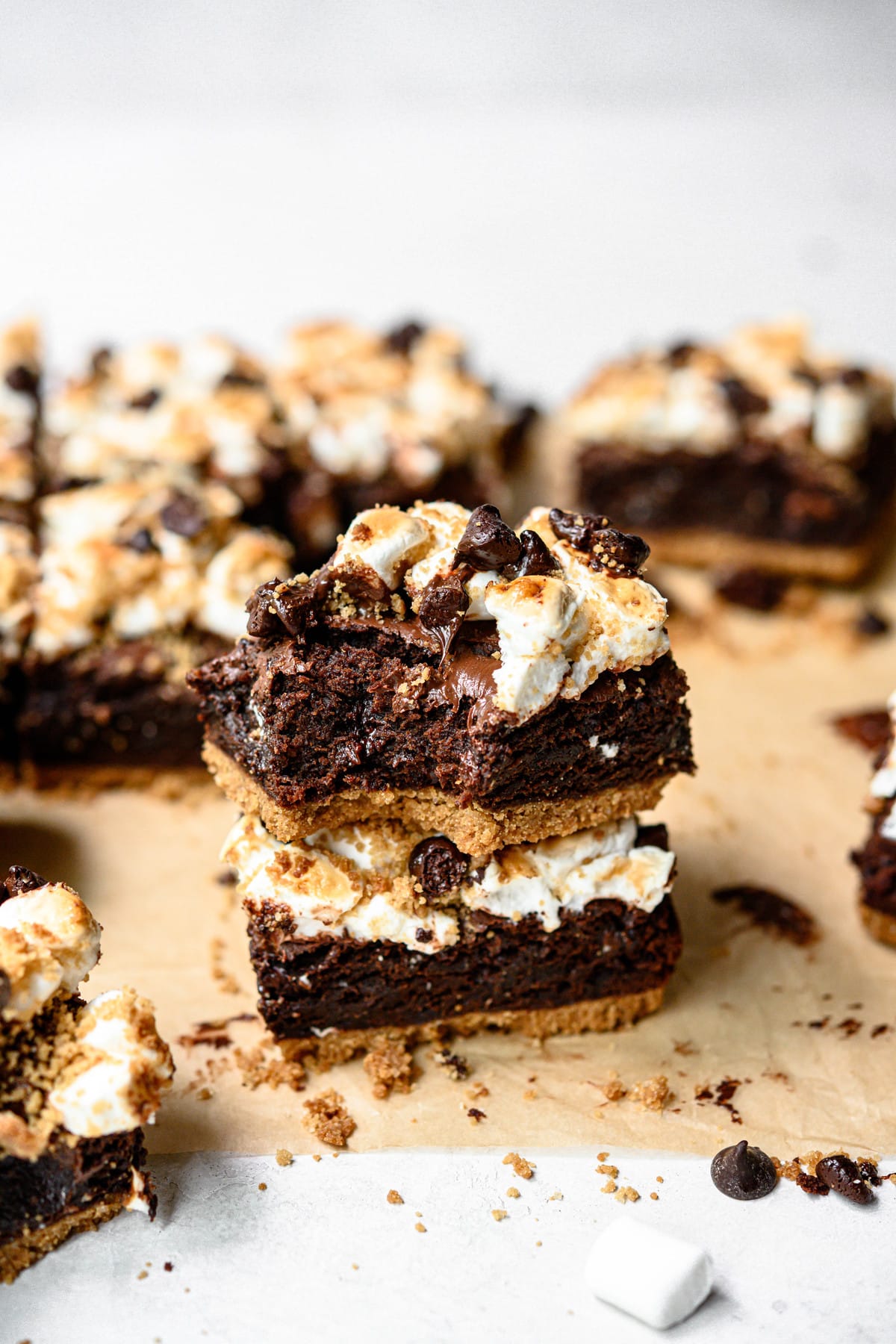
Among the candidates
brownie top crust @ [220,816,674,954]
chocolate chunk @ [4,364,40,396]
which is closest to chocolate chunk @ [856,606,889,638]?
brownie top crust @ [220,816,674,954]

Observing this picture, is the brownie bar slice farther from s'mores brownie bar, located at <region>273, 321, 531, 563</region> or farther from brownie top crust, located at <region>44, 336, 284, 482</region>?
A: s'mores brownie bar, located at <region>273, 321, 531, 563</region>

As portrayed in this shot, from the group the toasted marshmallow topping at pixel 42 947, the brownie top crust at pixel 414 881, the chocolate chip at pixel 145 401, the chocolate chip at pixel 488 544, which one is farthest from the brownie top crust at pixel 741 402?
the toasted marshmallow topping at pixel 42 947

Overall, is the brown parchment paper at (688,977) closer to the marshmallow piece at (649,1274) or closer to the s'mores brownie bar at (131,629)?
the s'mores brownie bar at (131,629)

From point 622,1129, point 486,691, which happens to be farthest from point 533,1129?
point 486,691

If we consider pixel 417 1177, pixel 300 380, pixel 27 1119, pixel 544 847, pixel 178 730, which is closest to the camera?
pixel 27 1119

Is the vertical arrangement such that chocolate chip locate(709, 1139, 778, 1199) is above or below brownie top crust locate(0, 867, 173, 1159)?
below

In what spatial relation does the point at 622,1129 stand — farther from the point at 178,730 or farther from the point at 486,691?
the point at 178,730

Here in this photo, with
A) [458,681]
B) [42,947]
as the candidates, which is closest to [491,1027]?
[458,681]
